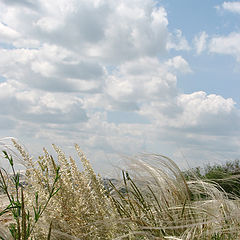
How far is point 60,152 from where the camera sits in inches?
108

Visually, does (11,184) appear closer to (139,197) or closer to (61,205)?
(61,205)

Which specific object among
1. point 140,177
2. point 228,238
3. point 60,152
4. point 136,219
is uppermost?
point 60,152

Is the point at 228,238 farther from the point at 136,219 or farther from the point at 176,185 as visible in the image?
the point at 136,219

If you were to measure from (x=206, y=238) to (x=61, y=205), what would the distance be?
3.66 ft

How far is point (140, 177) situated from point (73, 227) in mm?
1161

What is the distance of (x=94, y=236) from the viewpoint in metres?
2.41

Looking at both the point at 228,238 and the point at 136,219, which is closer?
the point at 136,219

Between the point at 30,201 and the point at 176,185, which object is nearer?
the point at 30,201

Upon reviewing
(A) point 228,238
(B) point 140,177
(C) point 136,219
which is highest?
(B) point 140,177

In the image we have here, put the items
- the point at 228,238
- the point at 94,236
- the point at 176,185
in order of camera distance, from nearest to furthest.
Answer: the point at 94,236 → the point at 228,238 → the point at 176,185

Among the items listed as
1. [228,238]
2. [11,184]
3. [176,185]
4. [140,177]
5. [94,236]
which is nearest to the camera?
[94,236]

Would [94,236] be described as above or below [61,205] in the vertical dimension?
below

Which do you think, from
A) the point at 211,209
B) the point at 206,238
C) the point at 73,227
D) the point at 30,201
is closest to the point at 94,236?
the point at 73,227

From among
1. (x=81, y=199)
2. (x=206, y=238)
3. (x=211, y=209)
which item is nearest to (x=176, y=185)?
(x=211, y=209)
